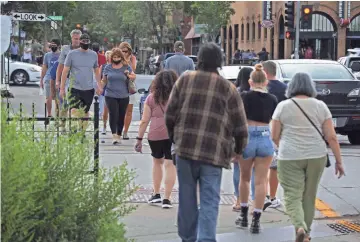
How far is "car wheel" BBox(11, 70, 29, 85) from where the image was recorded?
31.1m

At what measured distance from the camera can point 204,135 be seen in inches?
237

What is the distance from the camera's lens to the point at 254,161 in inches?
305

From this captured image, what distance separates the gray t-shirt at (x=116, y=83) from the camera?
12.8 metres

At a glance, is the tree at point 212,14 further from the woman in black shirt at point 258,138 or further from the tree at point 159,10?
the woman in black shirt at point 258,138

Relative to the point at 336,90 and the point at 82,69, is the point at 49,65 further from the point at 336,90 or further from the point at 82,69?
the point at 336,90

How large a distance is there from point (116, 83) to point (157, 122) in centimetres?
442

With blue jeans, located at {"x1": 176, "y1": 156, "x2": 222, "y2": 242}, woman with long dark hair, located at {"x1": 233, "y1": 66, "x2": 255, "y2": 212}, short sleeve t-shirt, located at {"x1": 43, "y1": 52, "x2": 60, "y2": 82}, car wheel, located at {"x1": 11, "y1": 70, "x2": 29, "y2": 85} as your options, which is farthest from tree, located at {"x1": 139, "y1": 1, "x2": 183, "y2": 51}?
blue jeans, located at {"x1": 176, "y1": 156, "x2": 222, "y2": 242}

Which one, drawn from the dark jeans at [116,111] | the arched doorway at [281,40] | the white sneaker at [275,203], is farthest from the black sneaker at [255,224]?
the arched doorway at [281,40]

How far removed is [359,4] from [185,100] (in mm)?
48727

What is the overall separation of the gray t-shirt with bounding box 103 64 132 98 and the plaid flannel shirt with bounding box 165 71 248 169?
21.9 ft

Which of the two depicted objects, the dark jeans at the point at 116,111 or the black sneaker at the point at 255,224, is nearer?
the black sneaker at the point at 255,224

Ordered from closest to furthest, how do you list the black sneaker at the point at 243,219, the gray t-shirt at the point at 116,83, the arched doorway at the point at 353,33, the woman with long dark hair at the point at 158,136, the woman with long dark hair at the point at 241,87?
the black sneaker at the point at 243,219 → the woman with long dark hair at the point at 241,87 → the woman with long dark hair at the point at 158,136 → the gray t-shirt at the point at 116,83 → the arched doorway at the point at 353,33

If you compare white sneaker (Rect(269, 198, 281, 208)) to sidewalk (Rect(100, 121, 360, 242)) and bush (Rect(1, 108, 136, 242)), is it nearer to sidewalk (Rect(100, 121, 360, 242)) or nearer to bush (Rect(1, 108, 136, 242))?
sidewalk (Rect(100, 121, 360, 242))

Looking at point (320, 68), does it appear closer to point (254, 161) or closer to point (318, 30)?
point (254, 161)
